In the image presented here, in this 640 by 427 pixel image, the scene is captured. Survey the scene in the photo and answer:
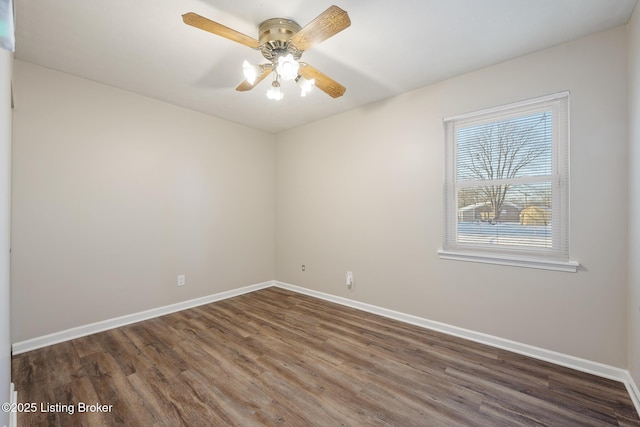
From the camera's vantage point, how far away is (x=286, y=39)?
1885 millimetres

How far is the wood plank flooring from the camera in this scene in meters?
1.67

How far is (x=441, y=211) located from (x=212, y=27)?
2457 millimetres

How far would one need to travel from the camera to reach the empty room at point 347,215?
1792mm

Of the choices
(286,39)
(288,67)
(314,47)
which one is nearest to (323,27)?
(288,67)

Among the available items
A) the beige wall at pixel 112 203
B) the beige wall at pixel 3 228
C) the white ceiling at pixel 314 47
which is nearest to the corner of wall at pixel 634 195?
the white ceiling at pixel 314 47

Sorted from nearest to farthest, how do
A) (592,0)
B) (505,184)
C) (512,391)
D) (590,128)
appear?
(592,0) → (512,391) → (590,128) → (505,184)

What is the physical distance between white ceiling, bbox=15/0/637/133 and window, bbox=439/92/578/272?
53 centimetres

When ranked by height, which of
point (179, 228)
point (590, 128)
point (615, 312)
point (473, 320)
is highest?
point (590, 128)

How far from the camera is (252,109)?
3.46m

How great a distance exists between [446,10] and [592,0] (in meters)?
0.89

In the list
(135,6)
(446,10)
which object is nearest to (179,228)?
(135,6)

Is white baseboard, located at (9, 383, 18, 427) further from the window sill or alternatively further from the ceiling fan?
the window sill

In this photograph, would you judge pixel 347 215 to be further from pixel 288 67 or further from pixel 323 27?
pixel 323 27

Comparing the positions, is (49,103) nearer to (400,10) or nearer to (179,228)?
(179,228)
